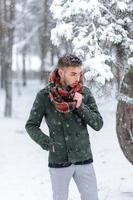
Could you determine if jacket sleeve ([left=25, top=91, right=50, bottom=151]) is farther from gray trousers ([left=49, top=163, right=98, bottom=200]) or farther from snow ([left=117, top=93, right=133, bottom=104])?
snow ([left=117, top=93, right=133, bottom=104])

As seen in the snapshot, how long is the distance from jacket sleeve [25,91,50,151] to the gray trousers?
0.77 ft

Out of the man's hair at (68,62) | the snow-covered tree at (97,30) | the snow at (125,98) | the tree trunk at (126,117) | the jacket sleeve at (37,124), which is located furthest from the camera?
the tree trunk at (126,117)

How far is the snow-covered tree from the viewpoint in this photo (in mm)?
6602

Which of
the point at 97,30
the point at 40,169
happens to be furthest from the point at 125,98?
the point at 40,169

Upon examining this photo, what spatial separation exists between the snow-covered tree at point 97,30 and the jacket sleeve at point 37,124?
2.11 m

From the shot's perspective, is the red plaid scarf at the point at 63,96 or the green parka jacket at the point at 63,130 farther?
the green parka jacket at the point at 63,130

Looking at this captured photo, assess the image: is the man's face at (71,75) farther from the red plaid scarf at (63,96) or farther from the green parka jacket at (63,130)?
the green parka jacket at (63,130)

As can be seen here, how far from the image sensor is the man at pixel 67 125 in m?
4.24

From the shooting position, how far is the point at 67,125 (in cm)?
434

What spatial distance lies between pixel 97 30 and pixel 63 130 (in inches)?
107

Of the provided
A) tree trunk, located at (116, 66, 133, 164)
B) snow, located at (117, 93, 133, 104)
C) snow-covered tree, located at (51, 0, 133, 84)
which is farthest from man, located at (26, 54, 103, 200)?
tree trunk, located at (116, 66, 133, 164)

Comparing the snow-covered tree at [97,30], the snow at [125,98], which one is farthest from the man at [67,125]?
the snow at [125,98]

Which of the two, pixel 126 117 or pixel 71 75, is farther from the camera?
pixel 126 117

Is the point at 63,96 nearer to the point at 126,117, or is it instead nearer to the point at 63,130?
the point at 63,130
